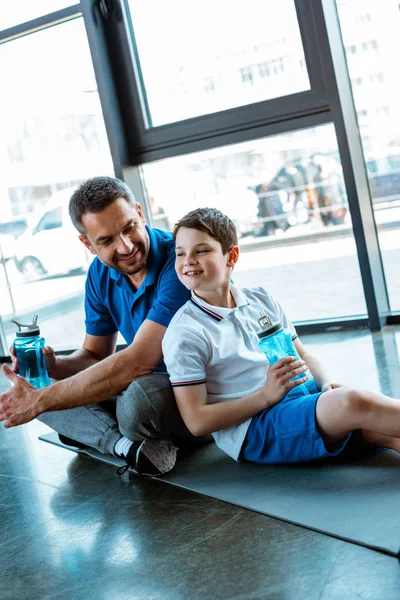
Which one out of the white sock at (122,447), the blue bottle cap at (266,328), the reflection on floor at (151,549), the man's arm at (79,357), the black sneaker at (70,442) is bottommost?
the reflection on floor at (151,549)

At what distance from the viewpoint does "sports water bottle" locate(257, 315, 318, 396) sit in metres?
1.69

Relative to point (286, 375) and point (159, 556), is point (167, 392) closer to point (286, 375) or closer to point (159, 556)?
point (286, 375)

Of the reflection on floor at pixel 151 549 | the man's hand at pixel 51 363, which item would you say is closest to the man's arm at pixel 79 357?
the man's hand at pixel 51 363

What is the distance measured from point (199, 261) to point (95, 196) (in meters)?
0.37

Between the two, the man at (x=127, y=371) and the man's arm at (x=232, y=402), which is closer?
the man's arm at (x=232, y=402)

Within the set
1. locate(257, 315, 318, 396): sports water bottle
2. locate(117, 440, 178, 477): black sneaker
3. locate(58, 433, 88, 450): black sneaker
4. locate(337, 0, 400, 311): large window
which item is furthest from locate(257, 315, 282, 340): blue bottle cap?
locate(337, 0, 400, 311): large window

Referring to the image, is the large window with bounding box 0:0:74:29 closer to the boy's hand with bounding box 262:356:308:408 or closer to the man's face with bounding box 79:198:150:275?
the man's face with bounding box 79:198:150:275

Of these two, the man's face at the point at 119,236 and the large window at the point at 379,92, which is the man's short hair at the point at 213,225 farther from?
the large window at the point at 379,92

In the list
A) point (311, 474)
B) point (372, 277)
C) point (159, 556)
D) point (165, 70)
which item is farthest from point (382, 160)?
point (159, 556)

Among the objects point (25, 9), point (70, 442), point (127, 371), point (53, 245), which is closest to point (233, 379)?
point (127, 371)

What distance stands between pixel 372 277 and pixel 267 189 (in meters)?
0.67

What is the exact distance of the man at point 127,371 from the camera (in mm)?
1894

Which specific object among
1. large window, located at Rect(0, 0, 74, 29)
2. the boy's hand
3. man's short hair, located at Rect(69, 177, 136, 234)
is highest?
large window, located at Rect(0, 0, 74, 29)

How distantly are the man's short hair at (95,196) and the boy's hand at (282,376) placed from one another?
2.14ft
